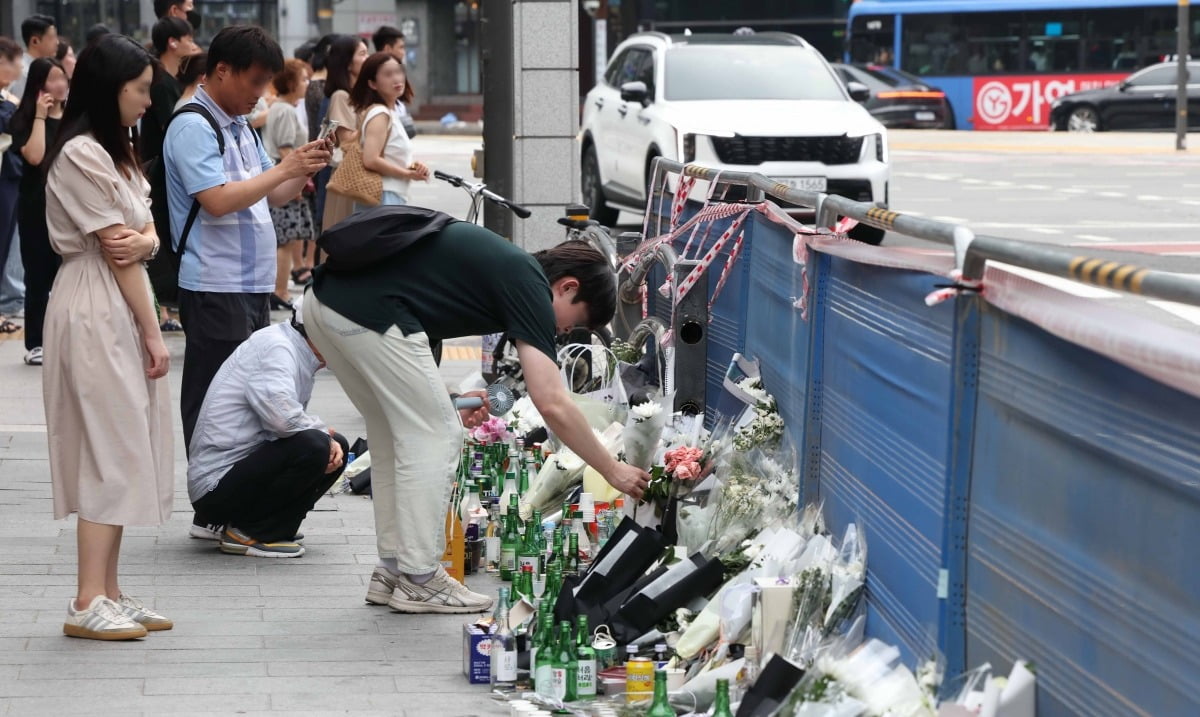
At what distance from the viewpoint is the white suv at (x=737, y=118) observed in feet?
49.8

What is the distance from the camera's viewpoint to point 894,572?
14.1 feet

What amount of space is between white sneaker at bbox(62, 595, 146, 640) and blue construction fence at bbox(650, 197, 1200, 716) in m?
2.12

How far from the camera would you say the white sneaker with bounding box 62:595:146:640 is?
520 centimetres

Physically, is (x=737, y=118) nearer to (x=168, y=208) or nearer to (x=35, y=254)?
(x=35, y=254)

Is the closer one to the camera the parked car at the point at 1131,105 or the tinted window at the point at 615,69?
the tinted window at the point at 615,69

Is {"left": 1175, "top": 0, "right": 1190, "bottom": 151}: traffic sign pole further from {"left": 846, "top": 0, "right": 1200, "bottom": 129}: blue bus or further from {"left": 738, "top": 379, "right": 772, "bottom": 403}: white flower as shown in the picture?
{"left": 738, "top": 379, "right": 772, "bottom": 403}: white flower

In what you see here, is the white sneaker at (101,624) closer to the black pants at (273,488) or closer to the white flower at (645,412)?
the black pants at (273,488)

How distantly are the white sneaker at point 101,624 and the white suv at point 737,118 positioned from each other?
999cm

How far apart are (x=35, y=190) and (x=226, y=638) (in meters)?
5.70

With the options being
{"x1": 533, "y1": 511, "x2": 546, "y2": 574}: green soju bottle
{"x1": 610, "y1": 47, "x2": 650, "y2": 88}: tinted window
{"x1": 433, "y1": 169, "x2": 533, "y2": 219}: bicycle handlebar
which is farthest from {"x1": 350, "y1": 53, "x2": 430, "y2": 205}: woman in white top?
{"x1": 610, "y1": 47, "x2": 650, "y2": 88}: tinted window

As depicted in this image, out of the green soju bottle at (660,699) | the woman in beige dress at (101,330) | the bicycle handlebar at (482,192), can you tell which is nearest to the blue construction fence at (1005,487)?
the green soju bottle at (660,699)

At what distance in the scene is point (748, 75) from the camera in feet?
53.1

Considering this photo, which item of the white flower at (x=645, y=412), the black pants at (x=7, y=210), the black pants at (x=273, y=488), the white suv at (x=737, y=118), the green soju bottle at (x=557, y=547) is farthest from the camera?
the white suv at (x=737, y=118)

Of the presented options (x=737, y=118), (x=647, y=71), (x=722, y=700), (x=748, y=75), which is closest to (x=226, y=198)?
(x=722, y=700)
